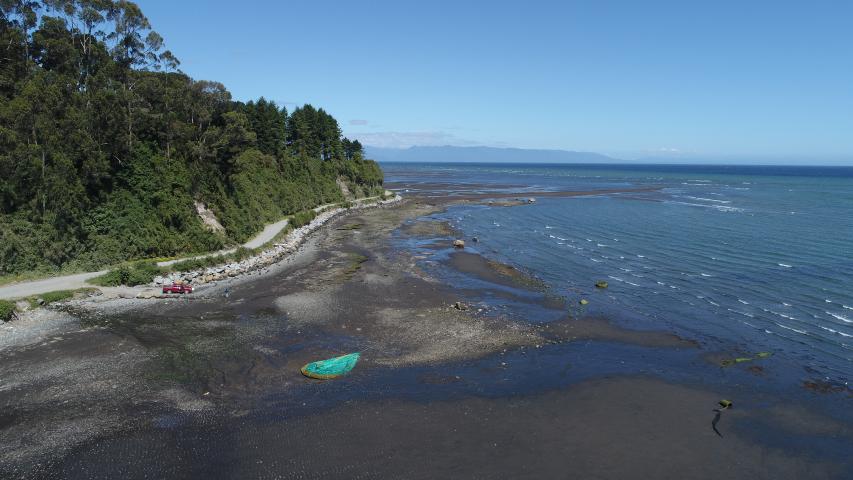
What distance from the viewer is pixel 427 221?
91688 millimetres

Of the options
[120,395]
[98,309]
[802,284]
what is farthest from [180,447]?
[802,284]

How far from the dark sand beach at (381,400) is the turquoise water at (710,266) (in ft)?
16.4

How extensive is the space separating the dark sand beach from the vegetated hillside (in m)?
10.8

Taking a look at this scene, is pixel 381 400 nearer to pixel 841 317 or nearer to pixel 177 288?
pixel 177 288

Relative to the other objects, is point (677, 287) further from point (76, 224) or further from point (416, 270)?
point (76, 224)

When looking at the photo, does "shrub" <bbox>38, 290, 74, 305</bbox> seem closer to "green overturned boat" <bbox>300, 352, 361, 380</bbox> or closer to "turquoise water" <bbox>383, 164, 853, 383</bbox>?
"green overturned boat" <bbox>300, 352, 361, 380</bbox>

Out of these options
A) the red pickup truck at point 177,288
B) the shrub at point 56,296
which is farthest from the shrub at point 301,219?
the shrub at point 56,296

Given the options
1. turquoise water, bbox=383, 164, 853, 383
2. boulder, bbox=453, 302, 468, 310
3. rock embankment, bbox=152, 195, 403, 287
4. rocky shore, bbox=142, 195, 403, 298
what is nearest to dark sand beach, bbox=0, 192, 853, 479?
boulder, bbox=453, 302, 468, 310

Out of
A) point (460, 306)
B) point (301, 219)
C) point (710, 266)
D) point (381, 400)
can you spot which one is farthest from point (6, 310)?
point (710, 266)

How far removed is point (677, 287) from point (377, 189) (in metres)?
93.1

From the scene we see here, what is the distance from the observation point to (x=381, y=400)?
82.0ft

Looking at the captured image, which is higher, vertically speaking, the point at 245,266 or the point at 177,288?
the point at 177,288

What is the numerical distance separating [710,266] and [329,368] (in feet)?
140

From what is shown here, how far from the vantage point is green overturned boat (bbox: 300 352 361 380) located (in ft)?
89.6
